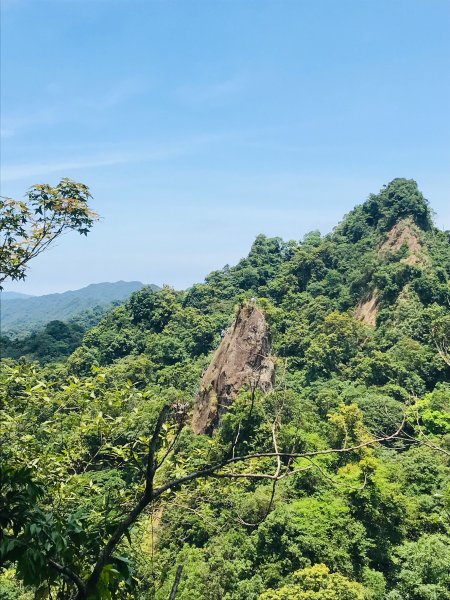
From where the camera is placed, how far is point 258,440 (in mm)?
20984

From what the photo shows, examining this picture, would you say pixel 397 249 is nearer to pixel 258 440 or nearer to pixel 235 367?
pixel 235 367

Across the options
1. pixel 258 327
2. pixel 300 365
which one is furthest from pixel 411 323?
pixel 258 327

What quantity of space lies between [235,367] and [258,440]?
18.1 ft

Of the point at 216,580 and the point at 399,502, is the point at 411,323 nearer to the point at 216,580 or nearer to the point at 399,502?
the point at 399,502

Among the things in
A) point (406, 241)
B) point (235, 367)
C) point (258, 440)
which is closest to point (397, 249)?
point (406, 241)

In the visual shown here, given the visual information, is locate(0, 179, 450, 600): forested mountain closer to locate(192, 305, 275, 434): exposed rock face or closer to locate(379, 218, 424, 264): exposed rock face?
locate(192, 305, 275, 434): exposed rock face

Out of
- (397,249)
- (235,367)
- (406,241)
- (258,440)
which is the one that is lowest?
(258,440)

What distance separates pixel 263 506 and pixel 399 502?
15.4 feet

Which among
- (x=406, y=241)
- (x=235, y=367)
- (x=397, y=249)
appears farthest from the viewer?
(x=406, y=241)

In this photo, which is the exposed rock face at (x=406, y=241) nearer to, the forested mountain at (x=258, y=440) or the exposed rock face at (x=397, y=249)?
the exposed rock face at (x=397, y=249)

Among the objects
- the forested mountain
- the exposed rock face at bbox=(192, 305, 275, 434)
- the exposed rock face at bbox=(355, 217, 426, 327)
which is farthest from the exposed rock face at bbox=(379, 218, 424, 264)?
the exposed rock face at bbox=(192, 305, 275, 434)

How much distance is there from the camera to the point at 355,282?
45.2m

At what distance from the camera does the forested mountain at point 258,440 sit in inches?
117

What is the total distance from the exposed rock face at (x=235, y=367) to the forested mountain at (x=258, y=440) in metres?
0.11
